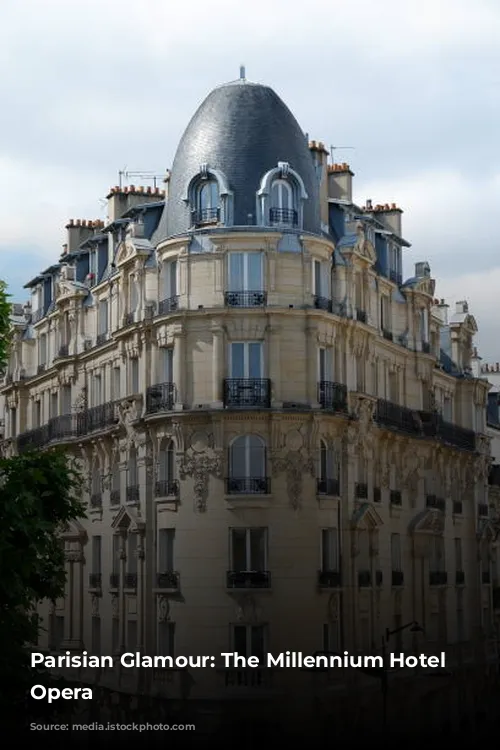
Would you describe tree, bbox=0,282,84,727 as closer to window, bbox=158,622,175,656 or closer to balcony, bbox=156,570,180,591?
balcony, bbox=156,570,180,591

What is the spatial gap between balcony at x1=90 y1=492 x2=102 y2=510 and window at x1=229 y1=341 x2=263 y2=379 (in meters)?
9.30

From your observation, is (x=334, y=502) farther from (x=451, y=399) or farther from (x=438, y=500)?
(x=451, y=399)

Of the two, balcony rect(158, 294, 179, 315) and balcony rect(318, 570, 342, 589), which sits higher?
balcony rect(158, 294, 179, 315)

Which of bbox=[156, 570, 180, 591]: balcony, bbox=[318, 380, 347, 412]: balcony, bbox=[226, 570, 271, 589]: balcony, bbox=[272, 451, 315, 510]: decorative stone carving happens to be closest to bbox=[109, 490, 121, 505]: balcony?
bbox=[156, 570, 180, 591]: balcony

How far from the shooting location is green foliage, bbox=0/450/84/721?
26.5 metres

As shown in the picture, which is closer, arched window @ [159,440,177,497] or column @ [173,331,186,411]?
column @ [173,331,186,411]

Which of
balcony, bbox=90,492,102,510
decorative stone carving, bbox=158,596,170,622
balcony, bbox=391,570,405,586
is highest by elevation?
balcony, bbox=90,492,102,510

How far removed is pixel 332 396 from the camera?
4322 cm

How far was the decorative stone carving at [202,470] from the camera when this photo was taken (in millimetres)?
41531

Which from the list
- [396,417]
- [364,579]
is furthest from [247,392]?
[396,417]

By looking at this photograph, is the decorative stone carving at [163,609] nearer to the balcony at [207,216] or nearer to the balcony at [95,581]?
the balcony at [95,581]

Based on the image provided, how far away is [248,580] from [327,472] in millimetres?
4661

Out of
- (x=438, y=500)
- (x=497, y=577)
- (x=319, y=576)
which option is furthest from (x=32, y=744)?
(x=497, y=577)

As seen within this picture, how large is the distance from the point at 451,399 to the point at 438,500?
6801 millimetres
